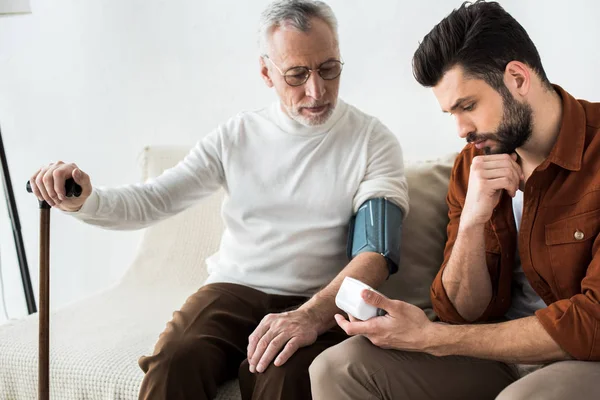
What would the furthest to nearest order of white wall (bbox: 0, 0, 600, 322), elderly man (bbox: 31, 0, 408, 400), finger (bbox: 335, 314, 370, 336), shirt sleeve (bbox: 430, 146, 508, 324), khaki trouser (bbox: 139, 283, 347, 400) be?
1. white wall (bbox: 0, 0, 600, 322)
2. elderly man (bbox: 31, 0, 408, 400)
3. shirt sleeve (bbox: 430, 146, 508, 324)
4. khaki trouser (bbox: 139, 283, 347, 400)
5. finger (bbox: 335, 314, 370, 336)

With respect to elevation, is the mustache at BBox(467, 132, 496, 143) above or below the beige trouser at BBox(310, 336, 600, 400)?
above

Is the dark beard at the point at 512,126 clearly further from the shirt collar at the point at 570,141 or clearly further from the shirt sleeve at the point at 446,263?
the shirt sleeve at the point at 446,263

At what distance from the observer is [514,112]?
1475mm

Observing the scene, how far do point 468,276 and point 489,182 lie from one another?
228 mm

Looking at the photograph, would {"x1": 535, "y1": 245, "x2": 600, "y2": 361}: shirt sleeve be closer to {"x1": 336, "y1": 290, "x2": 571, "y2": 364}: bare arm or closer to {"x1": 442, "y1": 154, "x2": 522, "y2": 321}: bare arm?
{"x1": 336, "y1": 290, "x2": 571, "y2": 364}: bare arm

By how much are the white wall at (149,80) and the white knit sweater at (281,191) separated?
0.37m

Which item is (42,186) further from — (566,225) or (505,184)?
(566,225)

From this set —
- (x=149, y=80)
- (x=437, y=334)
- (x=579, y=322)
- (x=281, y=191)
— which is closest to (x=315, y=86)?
(x=281, y=191)

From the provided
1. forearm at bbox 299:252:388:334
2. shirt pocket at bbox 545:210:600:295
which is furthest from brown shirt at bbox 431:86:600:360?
forearm at bbox 299:252:388:334

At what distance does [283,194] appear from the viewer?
75.9 inches

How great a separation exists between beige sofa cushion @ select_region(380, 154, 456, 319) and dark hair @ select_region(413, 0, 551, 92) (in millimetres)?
548

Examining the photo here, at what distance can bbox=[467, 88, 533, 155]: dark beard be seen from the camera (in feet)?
4.84

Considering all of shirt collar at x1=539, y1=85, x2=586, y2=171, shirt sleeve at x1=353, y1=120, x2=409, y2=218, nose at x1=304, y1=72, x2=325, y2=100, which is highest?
nose at x1=304, y1=72, x2=325, y2=100

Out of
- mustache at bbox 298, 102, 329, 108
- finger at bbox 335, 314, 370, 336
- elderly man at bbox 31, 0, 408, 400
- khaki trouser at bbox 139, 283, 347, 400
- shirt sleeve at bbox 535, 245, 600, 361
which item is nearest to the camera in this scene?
shirt sleeve at bbox 535, 245, 600, 361
